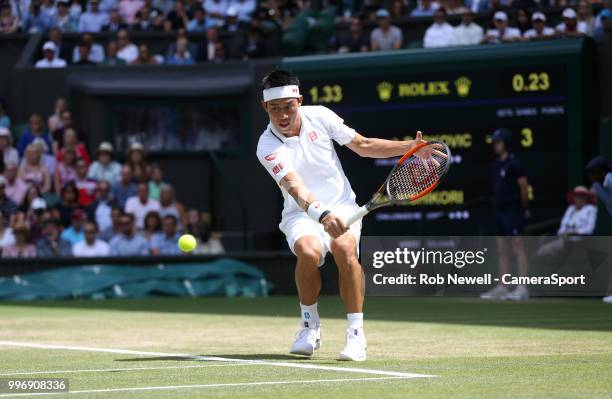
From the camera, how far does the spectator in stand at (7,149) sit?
74.2 ft

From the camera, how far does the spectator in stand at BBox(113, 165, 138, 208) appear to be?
21578mm

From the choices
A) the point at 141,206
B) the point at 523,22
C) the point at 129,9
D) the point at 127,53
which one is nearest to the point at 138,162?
the point at 141,206

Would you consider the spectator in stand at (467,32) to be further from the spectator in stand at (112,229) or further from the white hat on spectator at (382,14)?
the spectator in stand at (112,229)

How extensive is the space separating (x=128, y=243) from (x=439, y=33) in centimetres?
576

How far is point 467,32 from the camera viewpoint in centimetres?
2066

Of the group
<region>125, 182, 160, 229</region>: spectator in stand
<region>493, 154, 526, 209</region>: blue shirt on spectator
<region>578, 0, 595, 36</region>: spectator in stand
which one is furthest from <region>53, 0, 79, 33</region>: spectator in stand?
<region>493, 154, 526, 209</region>: blue shirt on spectator

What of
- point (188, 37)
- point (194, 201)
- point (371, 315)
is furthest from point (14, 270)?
point (371, 315)

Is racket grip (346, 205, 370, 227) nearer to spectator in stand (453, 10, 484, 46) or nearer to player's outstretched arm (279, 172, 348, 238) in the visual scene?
player's outstretched arm (279, 172, 348, 238)

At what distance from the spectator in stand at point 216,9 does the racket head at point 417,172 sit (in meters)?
15.8

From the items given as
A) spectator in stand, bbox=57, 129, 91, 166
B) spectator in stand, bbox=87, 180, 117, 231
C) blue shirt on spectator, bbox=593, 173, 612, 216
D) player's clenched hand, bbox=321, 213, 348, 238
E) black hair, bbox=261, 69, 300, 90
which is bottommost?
spectator in stand, bbox=87, 180, 117, 231

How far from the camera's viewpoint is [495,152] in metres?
18.6

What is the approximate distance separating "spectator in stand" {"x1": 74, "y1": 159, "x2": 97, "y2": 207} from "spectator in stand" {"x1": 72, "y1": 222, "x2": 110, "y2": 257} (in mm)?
1279

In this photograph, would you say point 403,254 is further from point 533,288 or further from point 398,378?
point 398,378

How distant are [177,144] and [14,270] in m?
4.96
